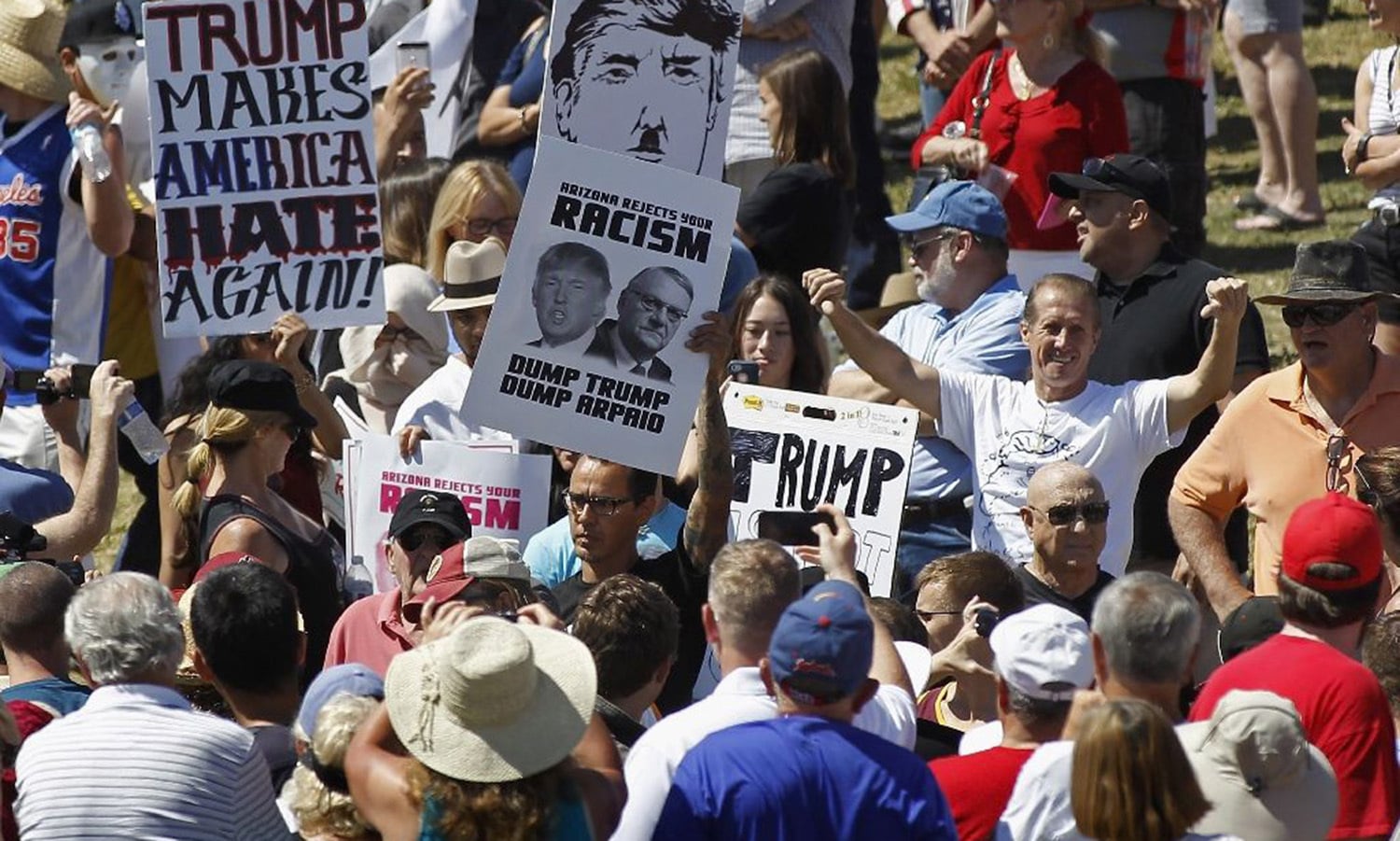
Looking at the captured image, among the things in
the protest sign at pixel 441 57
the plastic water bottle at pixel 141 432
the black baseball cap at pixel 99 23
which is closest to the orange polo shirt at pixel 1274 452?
the plastic water bottle at pixel 141 432

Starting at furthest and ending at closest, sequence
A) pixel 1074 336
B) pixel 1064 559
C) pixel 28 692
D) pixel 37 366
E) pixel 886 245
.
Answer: pixel 886 245 < pixel 37 366 < pixel 1074 336 < pixel 1064 559 < pixel 28 692

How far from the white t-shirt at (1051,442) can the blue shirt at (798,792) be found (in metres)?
2.56

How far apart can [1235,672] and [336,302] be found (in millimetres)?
3872

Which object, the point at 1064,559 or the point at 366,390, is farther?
the point at 366,390

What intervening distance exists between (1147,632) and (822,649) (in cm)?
75

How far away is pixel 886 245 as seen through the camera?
11.6 meters

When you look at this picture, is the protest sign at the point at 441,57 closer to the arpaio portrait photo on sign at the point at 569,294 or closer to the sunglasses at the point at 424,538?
the arpaio portrait photo on sign at the point at 569,294

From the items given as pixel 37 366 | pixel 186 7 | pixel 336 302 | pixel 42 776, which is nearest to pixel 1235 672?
pixel 42 776

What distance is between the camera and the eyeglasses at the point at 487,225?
8.44 m

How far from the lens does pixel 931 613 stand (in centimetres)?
617

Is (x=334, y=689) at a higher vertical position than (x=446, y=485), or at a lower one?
higher

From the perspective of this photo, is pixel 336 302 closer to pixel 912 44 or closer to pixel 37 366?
pixel 37 366

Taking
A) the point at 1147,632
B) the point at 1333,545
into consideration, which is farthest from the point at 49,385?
the point at 1333,545

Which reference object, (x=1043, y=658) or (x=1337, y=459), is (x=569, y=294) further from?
(x=1043, y=658)
